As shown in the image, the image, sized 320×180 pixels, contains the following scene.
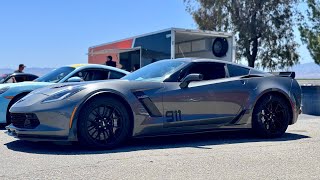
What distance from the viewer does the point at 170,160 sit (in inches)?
212

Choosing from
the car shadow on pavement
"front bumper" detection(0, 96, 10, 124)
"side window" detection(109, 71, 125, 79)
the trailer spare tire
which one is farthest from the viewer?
the trailer spare tire

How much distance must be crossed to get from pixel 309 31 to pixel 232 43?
19.2 meters

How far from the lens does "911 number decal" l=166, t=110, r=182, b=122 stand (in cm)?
644

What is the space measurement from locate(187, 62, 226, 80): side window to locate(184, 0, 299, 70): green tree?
78.1 ft

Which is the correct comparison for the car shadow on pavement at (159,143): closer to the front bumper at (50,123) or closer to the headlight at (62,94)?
the front bumper at (50,123)

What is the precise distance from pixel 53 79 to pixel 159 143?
3.79m

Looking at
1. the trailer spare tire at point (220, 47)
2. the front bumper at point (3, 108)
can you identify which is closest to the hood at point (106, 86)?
the front bumper at point (3, 108)

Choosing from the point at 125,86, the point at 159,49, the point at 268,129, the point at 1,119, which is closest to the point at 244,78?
the point at 268,129

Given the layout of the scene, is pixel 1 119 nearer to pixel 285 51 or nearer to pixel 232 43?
pixel 232 43

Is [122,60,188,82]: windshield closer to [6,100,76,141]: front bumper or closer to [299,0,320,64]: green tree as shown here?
[6,100,76,141]: front bumper

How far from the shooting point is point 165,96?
21.1 feet

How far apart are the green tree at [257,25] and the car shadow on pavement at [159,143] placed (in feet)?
77.5

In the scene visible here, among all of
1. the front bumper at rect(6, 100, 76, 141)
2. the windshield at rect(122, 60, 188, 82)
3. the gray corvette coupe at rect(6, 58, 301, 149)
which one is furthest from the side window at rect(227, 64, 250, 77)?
the front bumper at rect(6, 100, 76, 141)

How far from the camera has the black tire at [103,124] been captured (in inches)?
230
